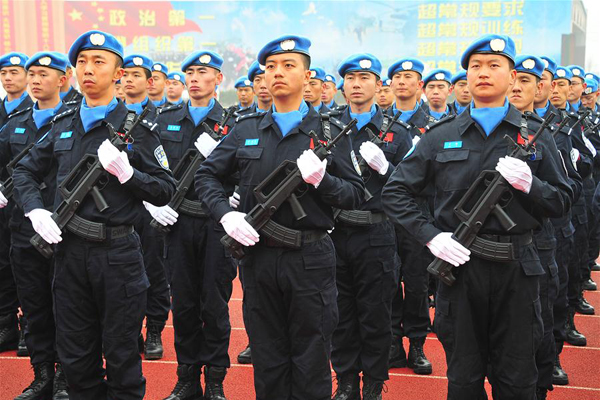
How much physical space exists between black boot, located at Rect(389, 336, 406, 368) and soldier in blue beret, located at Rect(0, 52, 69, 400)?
252 cm

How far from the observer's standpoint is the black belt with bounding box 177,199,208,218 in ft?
16.0

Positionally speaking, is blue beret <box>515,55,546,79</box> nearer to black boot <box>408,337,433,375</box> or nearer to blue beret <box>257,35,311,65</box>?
blue beret <box>257,35,311,65</box>

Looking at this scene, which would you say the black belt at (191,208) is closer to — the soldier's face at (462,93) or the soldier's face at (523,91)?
the soldier's face at (523,91)

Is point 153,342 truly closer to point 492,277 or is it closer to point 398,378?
point 398,378

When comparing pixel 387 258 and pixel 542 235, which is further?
pixel 387 258

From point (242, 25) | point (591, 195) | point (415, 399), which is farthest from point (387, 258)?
point (242, 25)

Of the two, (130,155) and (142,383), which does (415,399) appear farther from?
(130,155)

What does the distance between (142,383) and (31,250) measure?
1633 mm

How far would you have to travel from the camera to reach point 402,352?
221 inches

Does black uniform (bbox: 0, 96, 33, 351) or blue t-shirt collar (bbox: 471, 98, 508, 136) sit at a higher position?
blue t-shirt collar (bbox: 471, 98, 508, 136)

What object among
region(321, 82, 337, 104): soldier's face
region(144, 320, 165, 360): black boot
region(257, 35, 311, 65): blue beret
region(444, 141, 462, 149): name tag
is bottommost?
region(144, 320, 165, 360): black boot

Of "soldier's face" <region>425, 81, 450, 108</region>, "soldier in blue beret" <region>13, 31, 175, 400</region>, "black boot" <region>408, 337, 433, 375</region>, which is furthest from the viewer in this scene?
"soldier's face" <region>425, 81, 450, 108</region>

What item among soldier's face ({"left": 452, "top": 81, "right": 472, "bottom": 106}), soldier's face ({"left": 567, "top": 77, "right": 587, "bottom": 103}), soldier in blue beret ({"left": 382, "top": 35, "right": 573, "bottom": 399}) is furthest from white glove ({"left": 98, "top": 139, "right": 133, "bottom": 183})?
soldier's face ({"left": 567, "top": 77, "right": 587, "bottom": 103})

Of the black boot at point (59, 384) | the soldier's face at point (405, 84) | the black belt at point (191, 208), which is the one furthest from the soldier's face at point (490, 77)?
the black boot at point (59, 384)
